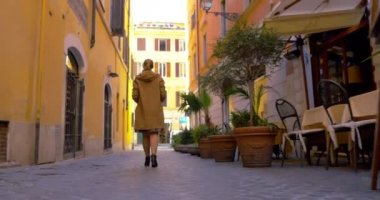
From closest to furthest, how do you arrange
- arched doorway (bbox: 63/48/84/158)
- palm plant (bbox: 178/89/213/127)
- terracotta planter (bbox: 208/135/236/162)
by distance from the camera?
terracotta planter (bbox: 208/135/236/162) < arched doorway (bbox: 63/48/84/158) < palm plant (bbox: 178/89/213/127)

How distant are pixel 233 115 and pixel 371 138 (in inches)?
129

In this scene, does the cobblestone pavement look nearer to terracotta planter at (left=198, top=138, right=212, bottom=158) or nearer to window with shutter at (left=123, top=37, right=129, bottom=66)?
terracotta planter at (left=198, top=138, right=212, bottom=158)

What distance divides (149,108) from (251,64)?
6.21ft

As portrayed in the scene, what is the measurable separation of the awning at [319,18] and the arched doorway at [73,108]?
575 cm

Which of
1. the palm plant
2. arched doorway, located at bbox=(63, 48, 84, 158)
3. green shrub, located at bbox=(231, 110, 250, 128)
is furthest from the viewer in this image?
the palm plant

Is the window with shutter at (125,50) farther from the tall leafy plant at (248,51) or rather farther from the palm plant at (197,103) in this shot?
the tall leafy plant at (248,51)

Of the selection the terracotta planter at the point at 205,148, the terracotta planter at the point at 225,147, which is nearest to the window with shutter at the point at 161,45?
the terracotta planter at the point at 205,148

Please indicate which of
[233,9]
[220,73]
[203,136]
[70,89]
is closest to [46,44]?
[70,89]

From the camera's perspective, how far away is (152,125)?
25.2ft

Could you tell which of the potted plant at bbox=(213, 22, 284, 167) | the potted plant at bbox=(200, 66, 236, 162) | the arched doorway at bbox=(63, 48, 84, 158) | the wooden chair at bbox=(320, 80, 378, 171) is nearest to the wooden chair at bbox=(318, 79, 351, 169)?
the wooden chair at bbox=(320, 80, 378, 171)

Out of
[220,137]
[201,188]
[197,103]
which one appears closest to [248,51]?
[220,137]

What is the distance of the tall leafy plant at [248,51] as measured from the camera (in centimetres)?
769

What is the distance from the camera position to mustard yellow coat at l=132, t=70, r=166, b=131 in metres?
7.72

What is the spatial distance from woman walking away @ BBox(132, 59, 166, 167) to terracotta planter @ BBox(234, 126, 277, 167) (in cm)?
138
